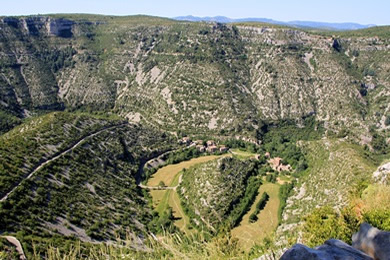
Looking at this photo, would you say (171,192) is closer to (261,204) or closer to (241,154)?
(261,204)

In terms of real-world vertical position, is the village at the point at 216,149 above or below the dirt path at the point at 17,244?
below

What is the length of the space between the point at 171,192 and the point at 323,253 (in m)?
47.1

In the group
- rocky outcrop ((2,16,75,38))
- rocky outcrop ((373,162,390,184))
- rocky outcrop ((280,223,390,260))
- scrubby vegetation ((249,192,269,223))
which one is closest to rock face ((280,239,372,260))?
rocky outcrop ((280,223,390,260))

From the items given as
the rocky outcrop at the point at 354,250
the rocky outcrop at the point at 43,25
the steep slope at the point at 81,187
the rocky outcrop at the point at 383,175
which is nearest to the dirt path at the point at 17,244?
the steep slope at the point at 81,187

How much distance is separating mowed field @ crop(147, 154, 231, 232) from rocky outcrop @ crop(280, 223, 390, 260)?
110 ft

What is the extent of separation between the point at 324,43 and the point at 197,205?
77609 mm

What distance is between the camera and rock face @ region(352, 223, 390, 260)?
8.41m

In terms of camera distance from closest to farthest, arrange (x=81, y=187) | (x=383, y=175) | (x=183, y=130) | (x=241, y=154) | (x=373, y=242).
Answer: (x=373, y=242) → (x=383, y=175) → (x=81, y=187) → (x=241, y=154) → (x=183, y=130)

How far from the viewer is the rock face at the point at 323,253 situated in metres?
7.77

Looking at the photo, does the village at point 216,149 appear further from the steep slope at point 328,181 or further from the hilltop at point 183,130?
the steep slope at point 328,181

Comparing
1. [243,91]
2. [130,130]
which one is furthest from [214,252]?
[243,91]

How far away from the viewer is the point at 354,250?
336 inches

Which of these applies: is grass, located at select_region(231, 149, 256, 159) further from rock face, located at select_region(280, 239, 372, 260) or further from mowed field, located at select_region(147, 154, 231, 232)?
rock face, located at select_region(280, 239, 372, 260)

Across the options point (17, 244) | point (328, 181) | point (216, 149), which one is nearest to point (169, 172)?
point (216, 149)
